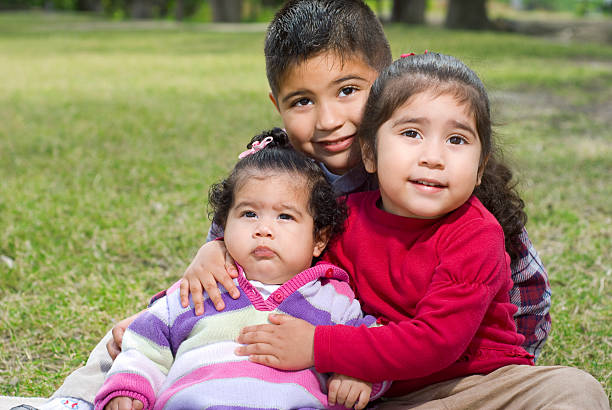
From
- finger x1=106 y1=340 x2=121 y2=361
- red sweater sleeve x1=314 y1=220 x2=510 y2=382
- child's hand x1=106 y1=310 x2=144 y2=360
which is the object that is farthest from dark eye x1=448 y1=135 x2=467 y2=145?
finger x1=106 y1=340 x2=121 y2=361

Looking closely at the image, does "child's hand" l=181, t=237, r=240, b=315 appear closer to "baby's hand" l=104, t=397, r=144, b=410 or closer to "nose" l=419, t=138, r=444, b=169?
"baby's hand" l=104, t=397, r=144, b=410

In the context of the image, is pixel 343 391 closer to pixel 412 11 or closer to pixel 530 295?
pixel 530 295

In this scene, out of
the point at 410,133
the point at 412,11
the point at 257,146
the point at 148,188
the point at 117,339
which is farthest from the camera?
A: the point at 412,11

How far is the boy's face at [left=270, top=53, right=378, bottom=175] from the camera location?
2406 mm

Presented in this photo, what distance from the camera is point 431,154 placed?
1873 millimetres

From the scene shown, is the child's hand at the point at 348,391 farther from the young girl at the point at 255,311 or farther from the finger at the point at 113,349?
the finger at the point at 113,349

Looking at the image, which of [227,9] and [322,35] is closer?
[322,35]

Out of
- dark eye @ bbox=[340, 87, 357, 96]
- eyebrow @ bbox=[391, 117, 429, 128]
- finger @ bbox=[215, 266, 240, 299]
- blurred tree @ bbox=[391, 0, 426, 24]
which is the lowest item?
blurred tree @ bbox=[391, 0, 426, 24]

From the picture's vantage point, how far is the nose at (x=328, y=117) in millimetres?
2375

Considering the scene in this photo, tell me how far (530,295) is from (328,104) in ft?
3.29

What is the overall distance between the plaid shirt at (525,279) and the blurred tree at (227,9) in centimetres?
2693

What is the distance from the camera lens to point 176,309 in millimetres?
2037

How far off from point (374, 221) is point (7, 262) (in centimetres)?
230

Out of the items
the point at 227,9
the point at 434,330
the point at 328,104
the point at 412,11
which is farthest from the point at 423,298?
the point at 227,9
